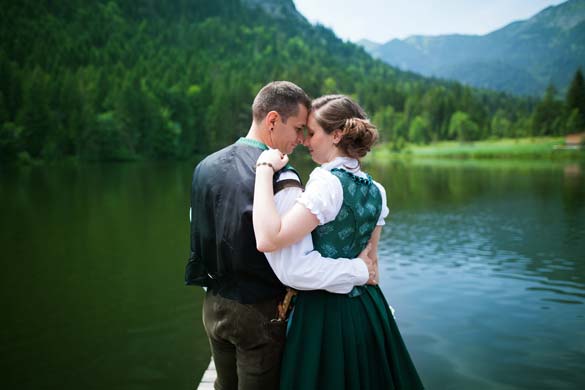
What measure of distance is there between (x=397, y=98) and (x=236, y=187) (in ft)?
457

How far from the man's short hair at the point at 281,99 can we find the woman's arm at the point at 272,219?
1.28ft

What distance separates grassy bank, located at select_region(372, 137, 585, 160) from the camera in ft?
262

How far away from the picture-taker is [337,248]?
8.51 ft

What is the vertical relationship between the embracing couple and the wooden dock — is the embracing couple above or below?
above

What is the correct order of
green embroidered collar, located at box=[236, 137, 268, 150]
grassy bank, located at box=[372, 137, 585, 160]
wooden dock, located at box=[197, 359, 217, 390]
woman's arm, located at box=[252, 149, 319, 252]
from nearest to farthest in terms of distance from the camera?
woman's arm, located at box=[252, 149, 319, 252], green embroidered collar, located at box=[236, 137, 268, 150], wooden dock, located at box=[197, 359, 217, 390], grassy bank, located at box=[372, 137, 585, 160]

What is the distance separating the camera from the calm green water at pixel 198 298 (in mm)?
7535

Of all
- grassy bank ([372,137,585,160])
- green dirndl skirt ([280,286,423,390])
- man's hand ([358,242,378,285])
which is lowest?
grassy bank ([372,137,585,160])

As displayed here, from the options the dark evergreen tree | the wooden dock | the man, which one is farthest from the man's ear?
the dark evergreen tree

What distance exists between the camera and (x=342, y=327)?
2662 mm

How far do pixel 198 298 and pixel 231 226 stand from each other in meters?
8.78

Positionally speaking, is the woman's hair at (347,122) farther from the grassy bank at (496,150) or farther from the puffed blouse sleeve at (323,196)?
the grassy bank at (496,150)

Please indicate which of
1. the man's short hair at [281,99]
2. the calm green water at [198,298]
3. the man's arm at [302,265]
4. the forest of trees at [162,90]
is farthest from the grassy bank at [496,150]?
the man's arm at [302,265]

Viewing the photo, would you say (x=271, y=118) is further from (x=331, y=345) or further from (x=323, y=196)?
(x=331, y=345)

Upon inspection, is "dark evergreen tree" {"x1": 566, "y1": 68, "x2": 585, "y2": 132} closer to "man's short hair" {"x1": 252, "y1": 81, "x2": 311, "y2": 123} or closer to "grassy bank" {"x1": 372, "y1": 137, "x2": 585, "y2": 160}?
"grassy bank" {"x1": 372, "y1": 137, "x2": 585, "y2": 160}
